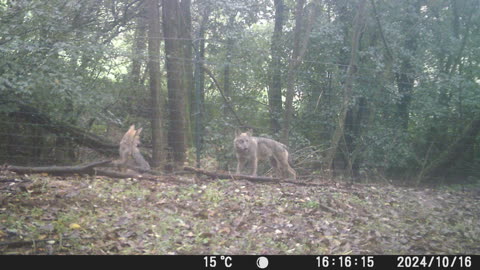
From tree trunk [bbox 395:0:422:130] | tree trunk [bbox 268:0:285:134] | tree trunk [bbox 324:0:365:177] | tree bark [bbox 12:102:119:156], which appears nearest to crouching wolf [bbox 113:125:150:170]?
tree bark [bbox 12:102:119:156]

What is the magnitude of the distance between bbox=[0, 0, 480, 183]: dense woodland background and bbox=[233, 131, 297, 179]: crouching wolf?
2.50ft

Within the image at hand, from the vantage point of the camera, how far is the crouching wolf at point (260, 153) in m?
10.7

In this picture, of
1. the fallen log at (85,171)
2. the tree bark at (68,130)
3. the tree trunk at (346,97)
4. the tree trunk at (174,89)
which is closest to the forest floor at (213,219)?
the fallen log at (85,171)

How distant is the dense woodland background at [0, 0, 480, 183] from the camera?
34.3 feet

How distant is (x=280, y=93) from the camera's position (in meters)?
12.9

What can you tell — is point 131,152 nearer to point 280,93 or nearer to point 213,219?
point 280,93

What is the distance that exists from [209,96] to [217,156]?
2.48 meters

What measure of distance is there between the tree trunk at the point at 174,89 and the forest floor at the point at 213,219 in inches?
102

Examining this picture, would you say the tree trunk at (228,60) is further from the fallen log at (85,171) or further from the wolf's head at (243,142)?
the fallen log at (85,171)

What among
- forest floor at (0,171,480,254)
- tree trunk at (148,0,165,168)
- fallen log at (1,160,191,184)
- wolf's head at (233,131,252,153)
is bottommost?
forest floor at (0,171,480,254)

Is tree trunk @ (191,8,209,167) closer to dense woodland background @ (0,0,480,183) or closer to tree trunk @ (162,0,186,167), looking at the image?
dense woodland background @ (0,0,480,183)

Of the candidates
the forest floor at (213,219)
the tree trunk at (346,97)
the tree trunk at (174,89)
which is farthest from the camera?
the tree trunk at (346,97)

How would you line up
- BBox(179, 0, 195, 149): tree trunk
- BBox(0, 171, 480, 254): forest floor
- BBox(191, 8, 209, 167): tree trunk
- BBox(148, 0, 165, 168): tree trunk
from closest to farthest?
BBox(0, 171, 480, 254): forest floor → BBox(191, 8, 209, 167): tree trunk → BBox(148, 0, 165, 168): tree trunk → BBox(179, 0, 195, 149): tree trunk

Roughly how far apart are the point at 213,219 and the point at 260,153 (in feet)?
15.9
